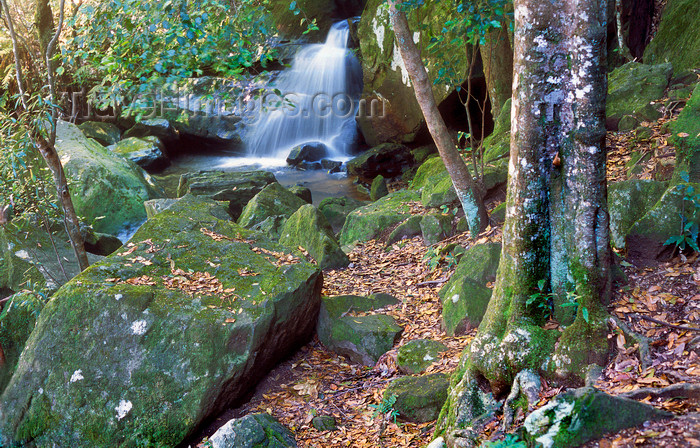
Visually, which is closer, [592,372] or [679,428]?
[679,428]

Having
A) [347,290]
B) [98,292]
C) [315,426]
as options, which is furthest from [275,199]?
[315,426]

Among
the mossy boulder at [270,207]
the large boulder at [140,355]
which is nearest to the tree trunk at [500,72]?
the mossy boulder at [270,207]

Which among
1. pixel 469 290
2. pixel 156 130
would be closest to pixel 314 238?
pixel 469 290

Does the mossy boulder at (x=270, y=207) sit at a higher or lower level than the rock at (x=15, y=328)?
higher

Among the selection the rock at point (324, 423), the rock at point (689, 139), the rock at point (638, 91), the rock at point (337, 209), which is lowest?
the rock at point (324, 423)

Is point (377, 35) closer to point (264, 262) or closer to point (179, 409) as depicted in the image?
point (264, 262)

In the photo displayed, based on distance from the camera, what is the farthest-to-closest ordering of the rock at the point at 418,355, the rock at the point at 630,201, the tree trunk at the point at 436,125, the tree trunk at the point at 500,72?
1. the tree trunk at the point at 500,72
2. the tree trunk at the point at 436,125
3. the rock at the point at 418,355
4. the rock at the point at 630,201

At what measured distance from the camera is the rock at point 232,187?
11445 mm

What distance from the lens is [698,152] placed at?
4.50 meters

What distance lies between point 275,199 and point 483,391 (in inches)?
266

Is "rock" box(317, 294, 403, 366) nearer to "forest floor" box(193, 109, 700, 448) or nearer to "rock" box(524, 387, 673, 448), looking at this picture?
"forest floor" box(193, 109, 700, 448)

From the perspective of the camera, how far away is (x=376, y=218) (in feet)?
28.2

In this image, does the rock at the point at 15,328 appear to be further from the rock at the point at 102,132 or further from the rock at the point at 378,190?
the rock at the point at 102,132

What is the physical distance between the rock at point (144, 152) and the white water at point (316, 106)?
3054 mm
